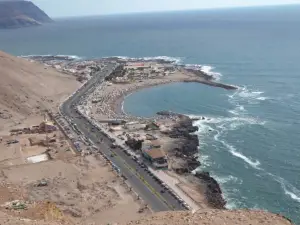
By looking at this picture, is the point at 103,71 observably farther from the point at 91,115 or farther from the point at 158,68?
the point at 91,115

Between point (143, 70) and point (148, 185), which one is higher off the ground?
point (143, 70)

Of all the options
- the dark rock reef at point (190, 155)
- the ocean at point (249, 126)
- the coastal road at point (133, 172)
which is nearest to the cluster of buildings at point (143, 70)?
the ocean at point (249, 126)

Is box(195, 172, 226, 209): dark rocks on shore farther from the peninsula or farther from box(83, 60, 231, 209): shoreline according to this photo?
the peninsula

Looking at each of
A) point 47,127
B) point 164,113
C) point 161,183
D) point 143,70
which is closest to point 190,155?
point 161,183

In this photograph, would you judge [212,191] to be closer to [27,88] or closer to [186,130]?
[186,130]

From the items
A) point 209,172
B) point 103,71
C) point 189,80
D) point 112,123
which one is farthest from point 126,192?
point 103,71
